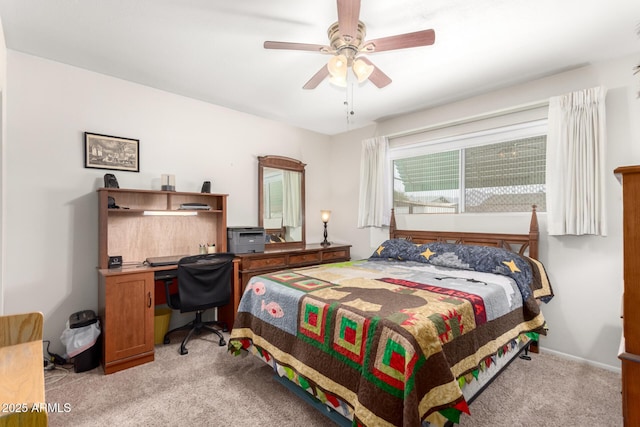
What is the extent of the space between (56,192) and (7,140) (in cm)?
51

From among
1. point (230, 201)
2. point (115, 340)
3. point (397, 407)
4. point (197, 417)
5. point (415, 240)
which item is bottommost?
point (197, 417)

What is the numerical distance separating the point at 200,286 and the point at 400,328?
6.75 ft

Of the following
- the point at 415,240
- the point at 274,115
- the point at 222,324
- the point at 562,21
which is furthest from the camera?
the point at 274,115

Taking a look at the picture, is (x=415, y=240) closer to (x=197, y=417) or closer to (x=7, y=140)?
(x=197, y=417)

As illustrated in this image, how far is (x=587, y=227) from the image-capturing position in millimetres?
2459

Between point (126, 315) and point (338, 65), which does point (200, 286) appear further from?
point (338, 65)

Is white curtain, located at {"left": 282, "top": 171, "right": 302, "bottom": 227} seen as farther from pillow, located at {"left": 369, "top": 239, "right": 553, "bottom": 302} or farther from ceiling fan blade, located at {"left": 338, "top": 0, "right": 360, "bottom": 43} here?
ceiling fan blade, located at {"left": 338, "top": 0, "right": 360, "bottom": 43}

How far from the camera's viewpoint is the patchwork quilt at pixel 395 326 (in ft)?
4.44

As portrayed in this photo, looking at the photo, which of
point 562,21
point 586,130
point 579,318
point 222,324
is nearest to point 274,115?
point 222,324

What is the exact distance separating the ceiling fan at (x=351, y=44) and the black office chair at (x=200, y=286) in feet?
6.51

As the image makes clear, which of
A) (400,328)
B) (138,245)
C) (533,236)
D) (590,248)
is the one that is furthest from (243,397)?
(590,248)

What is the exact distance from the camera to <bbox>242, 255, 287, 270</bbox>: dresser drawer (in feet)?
10.9

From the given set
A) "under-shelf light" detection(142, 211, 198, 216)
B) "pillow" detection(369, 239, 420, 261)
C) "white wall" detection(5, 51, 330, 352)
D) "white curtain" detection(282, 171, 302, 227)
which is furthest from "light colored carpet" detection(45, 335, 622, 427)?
"white curtain" detection(282, 171, 302, 227)

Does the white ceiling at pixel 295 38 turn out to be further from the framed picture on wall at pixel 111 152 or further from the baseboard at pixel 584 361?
the baseboard at pixel 584 361
